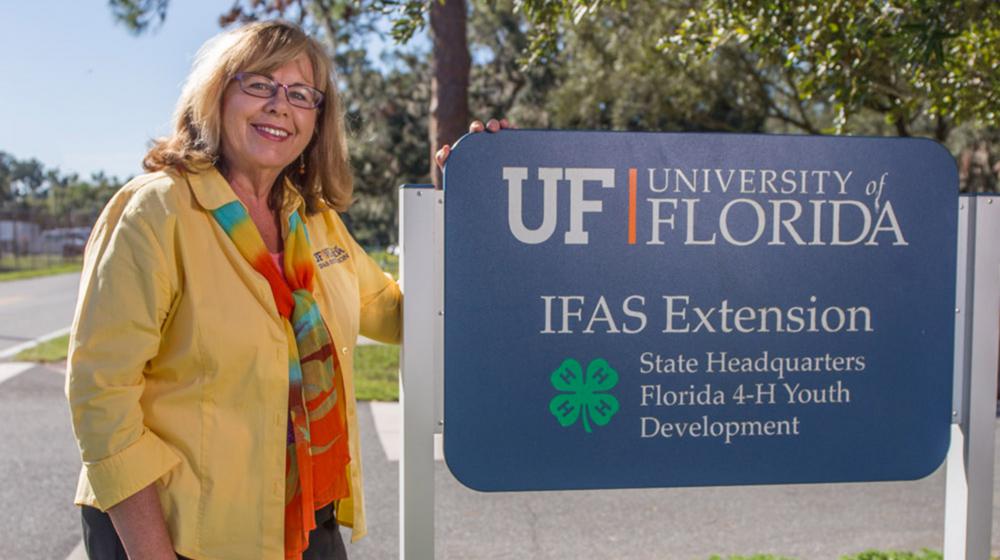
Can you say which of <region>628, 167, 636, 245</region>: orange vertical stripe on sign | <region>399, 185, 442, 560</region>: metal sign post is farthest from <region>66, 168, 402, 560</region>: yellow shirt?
<region>628, 167, 636, 245</region>: orange vertical stripe on sign

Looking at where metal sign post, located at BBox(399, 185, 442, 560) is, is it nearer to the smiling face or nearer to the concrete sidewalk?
the smiling face

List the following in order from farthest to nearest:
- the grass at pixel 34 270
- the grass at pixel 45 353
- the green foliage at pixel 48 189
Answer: the green foliage at pixel 48 189 → the grass at pixel 34 270 → the grass at pixel 45 353

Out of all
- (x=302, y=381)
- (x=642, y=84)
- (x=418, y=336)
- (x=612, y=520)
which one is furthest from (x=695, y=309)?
(x=642, y=84)

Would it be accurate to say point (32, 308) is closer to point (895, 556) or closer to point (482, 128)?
point (895, 556)

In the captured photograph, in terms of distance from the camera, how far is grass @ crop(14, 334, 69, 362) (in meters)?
9.62

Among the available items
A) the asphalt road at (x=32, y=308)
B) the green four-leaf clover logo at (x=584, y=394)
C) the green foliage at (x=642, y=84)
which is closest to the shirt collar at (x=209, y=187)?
the green four-leaf clover logo at (x=584, y=394)

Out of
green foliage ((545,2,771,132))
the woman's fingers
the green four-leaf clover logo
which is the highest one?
green foliage ((545,2,771,132))

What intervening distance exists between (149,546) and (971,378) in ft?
6.72

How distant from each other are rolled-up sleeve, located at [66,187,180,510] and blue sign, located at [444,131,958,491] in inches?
27.8

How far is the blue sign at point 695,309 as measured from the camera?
7.39 ft

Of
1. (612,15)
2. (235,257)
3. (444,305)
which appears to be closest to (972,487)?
(444,305)

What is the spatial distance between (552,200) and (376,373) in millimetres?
6928

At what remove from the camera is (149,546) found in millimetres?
1858

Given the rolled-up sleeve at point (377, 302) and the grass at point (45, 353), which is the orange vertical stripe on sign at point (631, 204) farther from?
the grass at point (45, 353)
